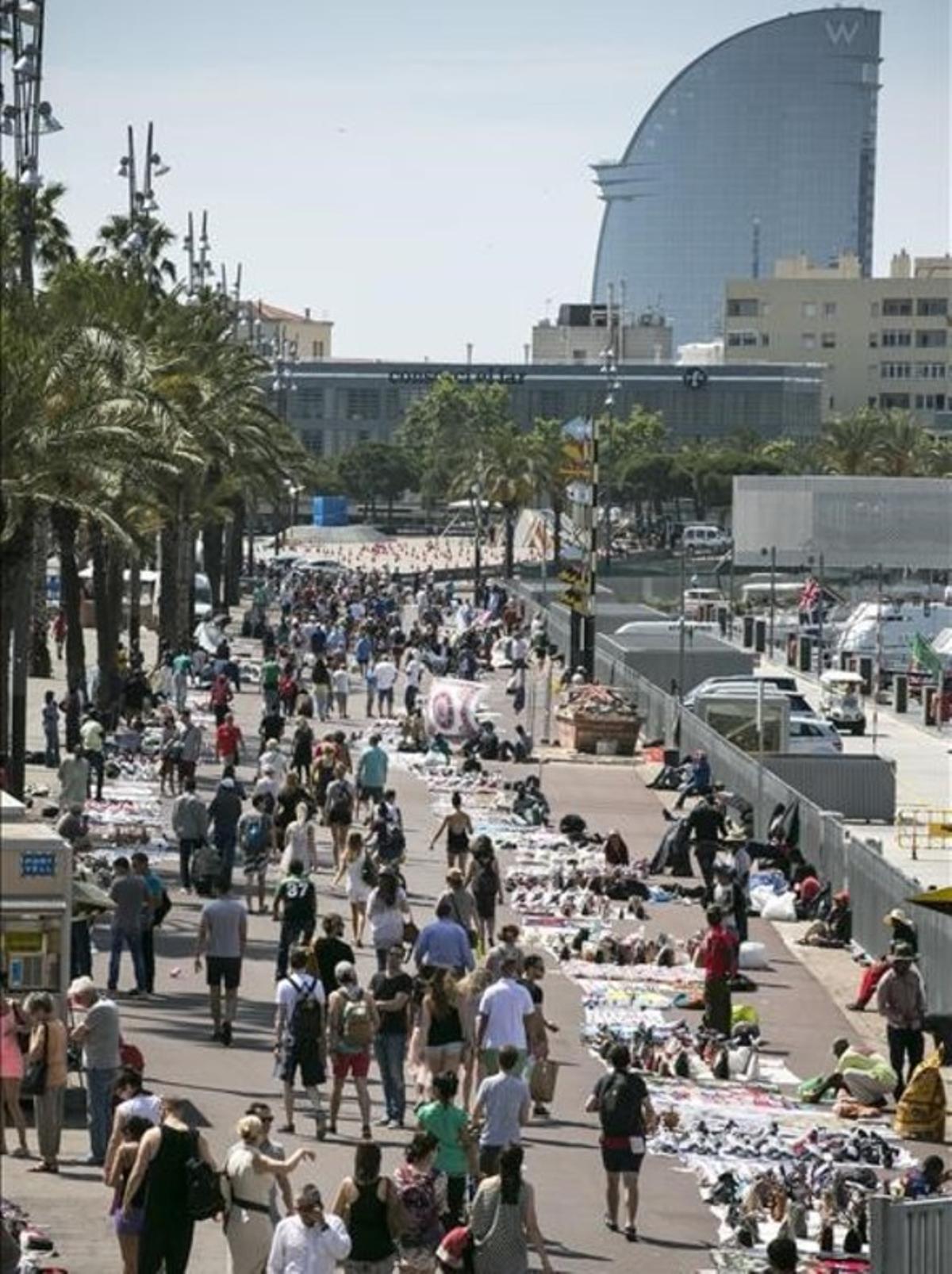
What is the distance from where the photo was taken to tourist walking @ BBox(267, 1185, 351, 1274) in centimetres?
1416

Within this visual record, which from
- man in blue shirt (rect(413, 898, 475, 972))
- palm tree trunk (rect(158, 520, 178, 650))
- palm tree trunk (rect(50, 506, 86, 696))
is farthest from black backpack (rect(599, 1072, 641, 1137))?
palm tree trunk (rect(158, 520, 178, 650))

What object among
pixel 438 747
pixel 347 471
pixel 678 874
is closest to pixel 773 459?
pixel 347 471

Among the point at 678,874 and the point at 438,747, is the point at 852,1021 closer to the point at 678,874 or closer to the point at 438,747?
the point at 678,874

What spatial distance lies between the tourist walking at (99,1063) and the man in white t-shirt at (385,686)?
115 ft

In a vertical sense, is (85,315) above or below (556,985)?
above

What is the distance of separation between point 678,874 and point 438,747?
1184 centimetres

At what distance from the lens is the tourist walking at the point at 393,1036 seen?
1983 cm

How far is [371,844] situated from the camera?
31.7m

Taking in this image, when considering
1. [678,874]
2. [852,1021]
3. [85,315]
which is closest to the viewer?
[852,1021]

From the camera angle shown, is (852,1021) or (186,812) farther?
(186,812)

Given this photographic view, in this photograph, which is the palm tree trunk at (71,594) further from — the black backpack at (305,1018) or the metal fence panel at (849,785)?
the black backpack at (305,1018)

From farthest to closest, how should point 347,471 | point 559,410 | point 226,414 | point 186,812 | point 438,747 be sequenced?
point 559,410, point 347,471, point 226,414, point 438,747, point 186,812

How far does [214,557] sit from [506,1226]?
73104 millimetres

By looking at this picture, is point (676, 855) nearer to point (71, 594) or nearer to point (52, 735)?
point (52, 735)
